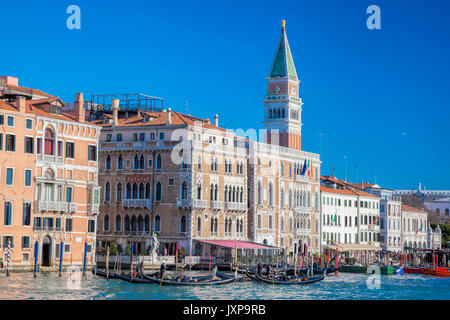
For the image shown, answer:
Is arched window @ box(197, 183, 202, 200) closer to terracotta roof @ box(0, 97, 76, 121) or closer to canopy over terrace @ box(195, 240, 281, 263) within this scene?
canopy over terrace @ box(195, 240, 281, 263)

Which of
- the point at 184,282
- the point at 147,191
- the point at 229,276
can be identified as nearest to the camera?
the point at 184,282

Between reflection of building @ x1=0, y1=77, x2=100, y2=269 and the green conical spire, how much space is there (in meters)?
47.5

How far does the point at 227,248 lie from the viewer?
60781mm

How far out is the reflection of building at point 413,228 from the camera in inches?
3787

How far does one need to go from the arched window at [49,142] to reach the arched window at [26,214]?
10.9 ft

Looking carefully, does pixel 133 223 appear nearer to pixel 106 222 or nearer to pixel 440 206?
pixel 106 222

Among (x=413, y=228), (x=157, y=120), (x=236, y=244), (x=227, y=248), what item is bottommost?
(x=227, y=248)

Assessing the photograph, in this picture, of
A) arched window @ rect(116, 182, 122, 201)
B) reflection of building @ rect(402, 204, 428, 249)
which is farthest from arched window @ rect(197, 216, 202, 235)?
reflection of building @ rect(402, 204, 428, 249)

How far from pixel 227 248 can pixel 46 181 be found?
Answer: 16136 mm

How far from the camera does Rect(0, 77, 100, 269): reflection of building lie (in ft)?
155

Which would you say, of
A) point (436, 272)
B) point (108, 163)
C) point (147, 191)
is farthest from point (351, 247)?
point (108, 163)

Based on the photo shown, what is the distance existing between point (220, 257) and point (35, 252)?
17.6 m

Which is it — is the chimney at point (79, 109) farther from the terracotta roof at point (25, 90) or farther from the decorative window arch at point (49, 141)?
the terracotta roof at point (25, 90)
